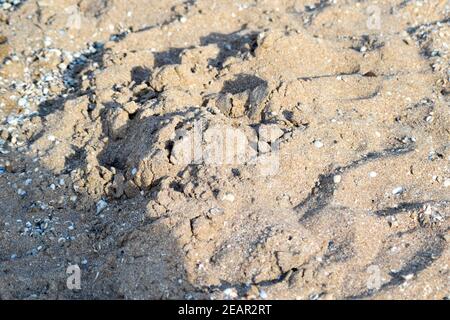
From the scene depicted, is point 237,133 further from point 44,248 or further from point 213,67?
point 44,248

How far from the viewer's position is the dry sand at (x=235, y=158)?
3871 mm

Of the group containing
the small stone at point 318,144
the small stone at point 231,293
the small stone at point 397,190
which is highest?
the small stone at point 318,144

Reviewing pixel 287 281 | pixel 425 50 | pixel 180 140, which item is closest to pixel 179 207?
pixel 180 140

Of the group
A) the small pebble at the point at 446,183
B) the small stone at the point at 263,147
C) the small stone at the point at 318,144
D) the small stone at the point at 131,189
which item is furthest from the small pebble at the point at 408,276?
the small stone at the point at 131,189

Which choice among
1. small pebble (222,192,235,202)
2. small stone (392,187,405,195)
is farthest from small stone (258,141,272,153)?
small stone (392,187,405,195)

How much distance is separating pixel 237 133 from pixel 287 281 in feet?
3.88

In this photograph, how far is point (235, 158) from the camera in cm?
434

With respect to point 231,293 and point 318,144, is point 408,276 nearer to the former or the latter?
point 231,293

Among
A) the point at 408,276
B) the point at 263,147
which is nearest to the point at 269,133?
the point at 263,147

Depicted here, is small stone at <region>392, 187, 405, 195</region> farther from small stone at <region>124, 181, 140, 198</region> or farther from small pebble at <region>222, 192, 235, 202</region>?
small stone at <region>124, 181, 140, 198</region>

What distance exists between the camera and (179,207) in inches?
163

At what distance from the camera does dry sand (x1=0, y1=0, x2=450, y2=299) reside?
387 centimetres

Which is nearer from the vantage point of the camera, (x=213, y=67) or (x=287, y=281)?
(x=287, y=281)

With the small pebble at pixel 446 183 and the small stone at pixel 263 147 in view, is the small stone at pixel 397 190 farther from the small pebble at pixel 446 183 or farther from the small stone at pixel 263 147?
the small stone at pixel 263 147
